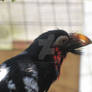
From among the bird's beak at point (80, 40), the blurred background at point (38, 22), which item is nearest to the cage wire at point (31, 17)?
the blurred background at point (38, 22)

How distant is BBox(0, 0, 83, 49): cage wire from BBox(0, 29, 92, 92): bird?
43cm

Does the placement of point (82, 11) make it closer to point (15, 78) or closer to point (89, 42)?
point (89, 42)

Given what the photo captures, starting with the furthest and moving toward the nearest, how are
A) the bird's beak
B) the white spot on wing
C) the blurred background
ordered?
the blurred background < the bird's beak < the white spot on wing

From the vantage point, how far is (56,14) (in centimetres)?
233

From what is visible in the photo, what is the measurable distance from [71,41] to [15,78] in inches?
11.5

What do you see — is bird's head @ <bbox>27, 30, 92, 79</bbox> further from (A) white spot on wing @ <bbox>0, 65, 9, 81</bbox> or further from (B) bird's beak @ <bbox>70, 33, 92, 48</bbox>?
(A) white spot on wing @ <bbox>0, 65, 9, 81</bbox>

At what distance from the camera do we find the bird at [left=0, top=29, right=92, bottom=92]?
1.71 m

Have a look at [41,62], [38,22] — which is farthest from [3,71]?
[38,22]

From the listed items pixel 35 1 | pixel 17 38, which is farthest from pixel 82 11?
pixel 17 38

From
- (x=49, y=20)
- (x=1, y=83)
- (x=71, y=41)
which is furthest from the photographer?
(x=49, y=20)

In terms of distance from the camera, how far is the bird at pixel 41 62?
171cm

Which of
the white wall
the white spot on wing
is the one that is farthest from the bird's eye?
the white wall

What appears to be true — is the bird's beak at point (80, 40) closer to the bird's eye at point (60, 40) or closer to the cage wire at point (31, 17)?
the bird's eye at point (60, 40)

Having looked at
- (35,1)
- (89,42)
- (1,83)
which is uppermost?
(35,1)
